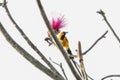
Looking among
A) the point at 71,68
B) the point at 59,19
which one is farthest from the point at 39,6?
the point at 59,19

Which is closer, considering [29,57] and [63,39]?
[29,57]

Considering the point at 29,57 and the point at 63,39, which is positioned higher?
the point at 63,39

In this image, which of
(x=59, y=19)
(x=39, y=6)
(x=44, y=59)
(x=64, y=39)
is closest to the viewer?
(x=39, y=6)

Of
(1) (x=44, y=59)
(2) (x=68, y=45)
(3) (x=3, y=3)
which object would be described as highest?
(3) (x=3, y=3)

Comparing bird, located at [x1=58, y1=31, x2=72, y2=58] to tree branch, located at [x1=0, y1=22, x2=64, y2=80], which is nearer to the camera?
tree branch, located at [x1=0, y1=22, x2=64, y2=80]

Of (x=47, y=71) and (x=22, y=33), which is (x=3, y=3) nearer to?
(x=22, y=33)

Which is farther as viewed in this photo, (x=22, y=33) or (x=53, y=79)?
(x=22, y=33)

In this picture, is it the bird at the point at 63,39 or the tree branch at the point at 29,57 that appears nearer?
the tree branch at the point at 29,57

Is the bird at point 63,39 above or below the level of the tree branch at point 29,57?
above

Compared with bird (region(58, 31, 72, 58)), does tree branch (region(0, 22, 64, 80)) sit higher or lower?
lower

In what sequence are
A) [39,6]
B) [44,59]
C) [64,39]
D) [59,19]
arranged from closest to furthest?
1. [39,6]
2. [44,59]
3. [64,39]
4. [59,19]

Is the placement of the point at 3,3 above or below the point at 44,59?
above
